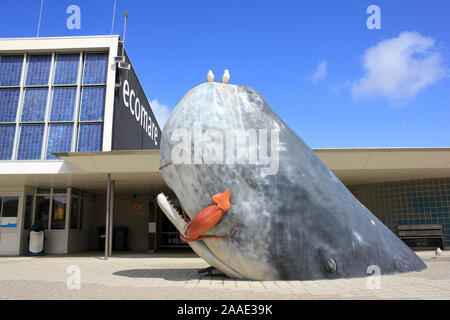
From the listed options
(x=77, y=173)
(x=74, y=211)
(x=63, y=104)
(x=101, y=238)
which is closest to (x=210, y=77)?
(x=77, y=173)

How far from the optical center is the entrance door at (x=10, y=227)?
53.6 ft

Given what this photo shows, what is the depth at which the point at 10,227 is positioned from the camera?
1645 centimetres

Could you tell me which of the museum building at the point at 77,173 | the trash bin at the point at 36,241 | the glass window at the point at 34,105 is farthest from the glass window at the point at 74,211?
the glass window at the point at 34,105

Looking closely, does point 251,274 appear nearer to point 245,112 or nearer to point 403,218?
point 245,112

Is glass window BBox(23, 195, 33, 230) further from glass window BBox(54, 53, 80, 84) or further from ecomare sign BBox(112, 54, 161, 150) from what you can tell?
glass window BBox(54, 53, 80, 84)

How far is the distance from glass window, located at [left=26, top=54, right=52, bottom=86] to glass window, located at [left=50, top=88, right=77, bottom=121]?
0.93 metres

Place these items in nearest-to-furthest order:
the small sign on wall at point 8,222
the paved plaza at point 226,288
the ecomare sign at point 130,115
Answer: the paved plaza at point 226,288 → the small sign on wall at point 8,222 → the ecomare sign at point 130,115

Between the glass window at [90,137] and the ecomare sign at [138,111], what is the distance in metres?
2.88

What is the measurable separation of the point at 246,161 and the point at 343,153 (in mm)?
6298

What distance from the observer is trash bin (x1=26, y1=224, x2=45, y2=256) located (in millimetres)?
15758

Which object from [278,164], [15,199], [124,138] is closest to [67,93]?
[124,138]

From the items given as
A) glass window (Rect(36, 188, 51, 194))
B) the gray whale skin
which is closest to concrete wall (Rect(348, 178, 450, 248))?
the gray whale skin

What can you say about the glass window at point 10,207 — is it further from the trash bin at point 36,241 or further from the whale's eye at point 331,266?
the whale's eye at point 331,266
